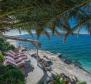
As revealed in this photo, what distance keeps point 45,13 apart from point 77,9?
1082 mm

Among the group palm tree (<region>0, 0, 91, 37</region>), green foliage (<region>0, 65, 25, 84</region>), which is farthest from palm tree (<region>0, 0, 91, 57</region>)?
green foliage (<region>0, 65, 25, 84</region>)

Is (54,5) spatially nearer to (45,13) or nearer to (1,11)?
(45,13)

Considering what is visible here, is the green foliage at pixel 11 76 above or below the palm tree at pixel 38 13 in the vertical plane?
below

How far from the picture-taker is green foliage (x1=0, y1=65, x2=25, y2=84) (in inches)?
683

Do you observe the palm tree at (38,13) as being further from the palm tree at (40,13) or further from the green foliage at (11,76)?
the green foliage at (11,76)

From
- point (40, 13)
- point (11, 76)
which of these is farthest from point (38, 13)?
point (11, 76)

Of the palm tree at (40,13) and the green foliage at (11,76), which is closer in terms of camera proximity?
the palm tree at (40,13)

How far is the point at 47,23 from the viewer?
1292 cm

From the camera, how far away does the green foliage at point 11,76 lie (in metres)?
17.4

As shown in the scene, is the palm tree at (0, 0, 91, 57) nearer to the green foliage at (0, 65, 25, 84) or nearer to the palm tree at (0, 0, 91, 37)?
the palm tree at (0, 0, 91, 37)

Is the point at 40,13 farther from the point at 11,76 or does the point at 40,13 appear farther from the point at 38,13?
the point at 11,76

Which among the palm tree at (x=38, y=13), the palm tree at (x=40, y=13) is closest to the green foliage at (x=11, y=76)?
the palm tree at (x=40, y=13)

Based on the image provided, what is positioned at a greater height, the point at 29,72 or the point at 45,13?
the point at 45,13

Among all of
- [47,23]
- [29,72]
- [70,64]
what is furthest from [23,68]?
[70,64]
